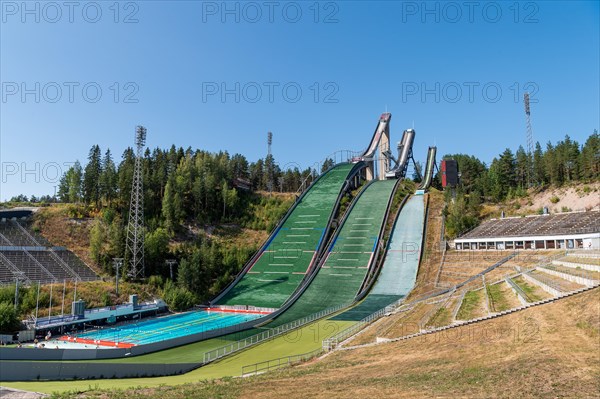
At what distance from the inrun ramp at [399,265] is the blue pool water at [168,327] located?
8844 millimetres

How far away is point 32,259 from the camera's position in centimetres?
3781

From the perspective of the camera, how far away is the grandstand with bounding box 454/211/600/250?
3400cm

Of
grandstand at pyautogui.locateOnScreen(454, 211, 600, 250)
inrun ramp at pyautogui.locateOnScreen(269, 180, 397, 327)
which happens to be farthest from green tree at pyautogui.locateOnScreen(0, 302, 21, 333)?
grandstand at pyautogui.locateOnScreen(454, 211, 600, 250)

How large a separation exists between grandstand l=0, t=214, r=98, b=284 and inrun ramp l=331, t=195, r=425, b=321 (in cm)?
2391

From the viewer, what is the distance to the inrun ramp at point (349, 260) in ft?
116

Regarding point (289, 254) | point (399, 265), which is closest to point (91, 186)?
point (289, 254)

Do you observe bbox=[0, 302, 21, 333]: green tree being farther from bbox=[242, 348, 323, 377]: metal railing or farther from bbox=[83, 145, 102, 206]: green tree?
bbox=[83, 145, 102, 206]: green tree

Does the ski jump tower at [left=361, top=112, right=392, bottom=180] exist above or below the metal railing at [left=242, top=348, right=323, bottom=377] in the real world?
above

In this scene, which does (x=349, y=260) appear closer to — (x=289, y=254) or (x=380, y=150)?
(x=289, y=254)

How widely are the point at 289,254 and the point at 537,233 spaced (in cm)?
2397

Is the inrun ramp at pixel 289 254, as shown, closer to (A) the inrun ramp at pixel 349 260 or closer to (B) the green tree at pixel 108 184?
(A) the inrun ramp at pixel 349 260

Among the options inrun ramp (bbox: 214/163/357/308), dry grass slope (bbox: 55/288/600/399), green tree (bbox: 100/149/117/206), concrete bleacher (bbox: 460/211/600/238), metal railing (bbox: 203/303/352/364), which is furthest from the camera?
green tree (bbox: 100/149/117/206)

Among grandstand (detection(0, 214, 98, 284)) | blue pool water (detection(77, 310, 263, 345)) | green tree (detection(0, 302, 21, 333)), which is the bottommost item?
blue pool water (detection(77, 310, 263, 345))

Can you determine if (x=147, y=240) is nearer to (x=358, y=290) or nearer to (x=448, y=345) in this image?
(x=358, y=290)
